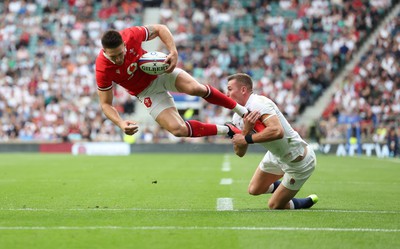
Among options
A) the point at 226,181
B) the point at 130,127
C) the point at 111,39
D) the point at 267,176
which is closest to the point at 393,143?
the point at 226,181

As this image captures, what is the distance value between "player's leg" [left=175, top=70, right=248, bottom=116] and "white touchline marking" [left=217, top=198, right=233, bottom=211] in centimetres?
123

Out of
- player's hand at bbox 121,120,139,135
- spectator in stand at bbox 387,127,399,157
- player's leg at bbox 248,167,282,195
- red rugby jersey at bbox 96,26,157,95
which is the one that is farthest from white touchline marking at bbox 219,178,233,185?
spectator in stand at bbox 387,127,399,157

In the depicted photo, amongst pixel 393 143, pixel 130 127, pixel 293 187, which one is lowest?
pixel 393 143

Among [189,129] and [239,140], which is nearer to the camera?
[239,140]

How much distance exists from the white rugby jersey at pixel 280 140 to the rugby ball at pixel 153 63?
1200 millimetres

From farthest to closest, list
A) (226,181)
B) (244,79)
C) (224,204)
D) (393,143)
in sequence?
1. (393,143)
2. (226,181)
3. (224,204)
4. (244,79)

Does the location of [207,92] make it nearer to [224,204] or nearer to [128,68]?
[128,68]

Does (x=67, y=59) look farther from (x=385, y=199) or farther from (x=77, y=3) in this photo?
(x=385, y=199)

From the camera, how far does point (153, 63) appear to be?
32.1 feet

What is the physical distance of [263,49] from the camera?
126ft

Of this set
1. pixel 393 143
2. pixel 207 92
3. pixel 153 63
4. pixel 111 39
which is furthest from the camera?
pixel 393 143

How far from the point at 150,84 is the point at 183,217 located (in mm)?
2448

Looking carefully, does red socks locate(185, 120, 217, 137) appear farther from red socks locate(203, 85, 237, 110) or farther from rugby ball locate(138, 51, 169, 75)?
rugby ball locate(138, 51, 169, 75)

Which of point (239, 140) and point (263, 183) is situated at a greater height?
point (239, 140)
